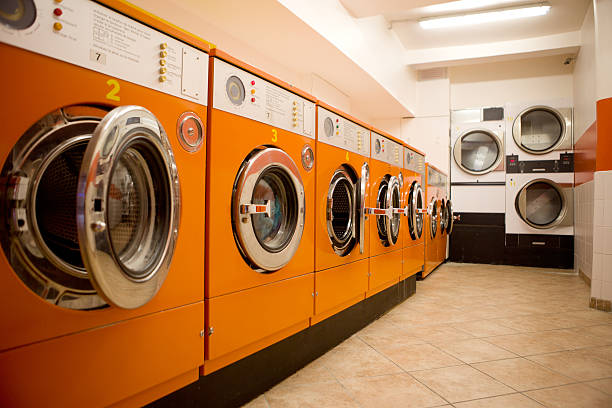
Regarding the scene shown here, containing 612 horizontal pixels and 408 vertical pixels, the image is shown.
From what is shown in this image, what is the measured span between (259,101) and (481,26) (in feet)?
15.3

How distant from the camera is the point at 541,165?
571 centimetres

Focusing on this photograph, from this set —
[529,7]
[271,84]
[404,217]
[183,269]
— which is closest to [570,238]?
[529,7]

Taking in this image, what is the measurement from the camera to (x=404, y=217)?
3.53 meters

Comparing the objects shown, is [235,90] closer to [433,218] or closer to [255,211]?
[255,211]

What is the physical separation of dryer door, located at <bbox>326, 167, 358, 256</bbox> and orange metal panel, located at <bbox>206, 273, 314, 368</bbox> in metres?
0.45

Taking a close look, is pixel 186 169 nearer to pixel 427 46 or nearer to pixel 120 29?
pixel 120 29

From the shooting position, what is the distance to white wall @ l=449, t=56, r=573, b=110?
6.00 meters

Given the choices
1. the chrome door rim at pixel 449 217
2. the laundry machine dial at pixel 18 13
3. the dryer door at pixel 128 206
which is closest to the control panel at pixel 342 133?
the dryer door at pixel 128 206

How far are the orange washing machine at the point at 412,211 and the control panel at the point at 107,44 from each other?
2.50 meters

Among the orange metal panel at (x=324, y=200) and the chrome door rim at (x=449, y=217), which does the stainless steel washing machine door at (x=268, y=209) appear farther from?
the chrome door rim at (x=449, y=217)

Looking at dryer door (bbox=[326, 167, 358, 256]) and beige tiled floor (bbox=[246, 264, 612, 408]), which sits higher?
dryer door (bbox=[326, 167, 358, 256])

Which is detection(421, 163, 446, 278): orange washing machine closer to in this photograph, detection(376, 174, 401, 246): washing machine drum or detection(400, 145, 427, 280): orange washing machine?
detection(400, 145, 427, 280): orange washing machine

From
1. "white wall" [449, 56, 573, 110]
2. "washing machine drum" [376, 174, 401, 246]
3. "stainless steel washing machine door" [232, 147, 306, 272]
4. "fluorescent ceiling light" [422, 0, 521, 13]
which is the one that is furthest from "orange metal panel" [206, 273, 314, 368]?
"white wall" [449, 56, 573, 110]

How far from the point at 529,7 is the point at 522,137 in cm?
195
